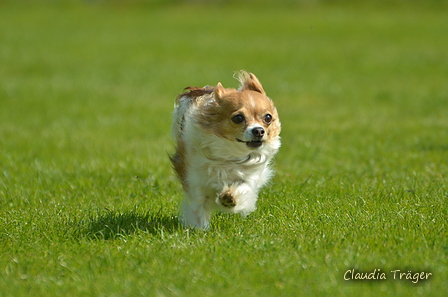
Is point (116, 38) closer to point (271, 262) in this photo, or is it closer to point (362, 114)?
point (362, 114)

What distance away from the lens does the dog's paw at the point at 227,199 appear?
5.47m

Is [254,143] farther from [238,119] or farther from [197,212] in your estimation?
[197,212]

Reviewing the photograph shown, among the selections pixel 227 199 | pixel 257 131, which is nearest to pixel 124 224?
pixel 227 199

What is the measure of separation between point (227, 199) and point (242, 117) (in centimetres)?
76

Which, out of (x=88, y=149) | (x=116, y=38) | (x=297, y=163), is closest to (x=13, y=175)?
(x=88, y=149)

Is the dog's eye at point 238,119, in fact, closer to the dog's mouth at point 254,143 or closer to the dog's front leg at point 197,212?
the dog's mouth at point 254,143

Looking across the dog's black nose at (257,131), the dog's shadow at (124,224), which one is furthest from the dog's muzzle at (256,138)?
the dog's shadow at (124,224)

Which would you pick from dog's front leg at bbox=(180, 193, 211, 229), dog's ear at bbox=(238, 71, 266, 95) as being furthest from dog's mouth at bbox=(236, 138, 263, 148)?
dog's ear at bbox=(238, 71, 266, 95)

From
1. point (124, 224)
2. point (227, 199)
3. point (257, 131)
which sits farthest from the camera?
point (124, 224)

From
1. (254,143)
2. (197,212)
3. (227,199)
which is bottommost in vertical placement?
(197,212)

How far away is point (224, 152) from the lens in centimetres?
569

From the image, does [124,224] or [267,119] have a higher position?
[267,119]

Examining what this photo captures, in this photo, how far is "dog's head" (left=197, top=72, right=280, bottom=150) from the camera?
545 centimetres

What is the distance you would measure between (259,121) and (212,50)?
1862 cm
